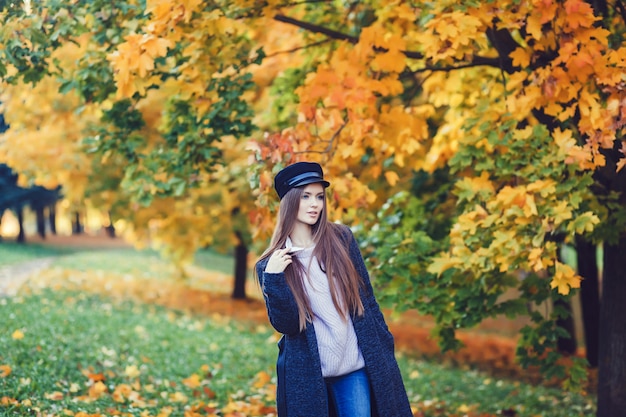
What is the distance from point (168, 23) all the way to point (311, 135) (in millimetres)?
1345

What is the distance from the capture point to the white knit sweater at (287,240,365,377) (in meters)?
3.29

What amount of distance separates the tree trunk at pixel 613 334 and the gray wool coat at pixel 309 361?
3.21 m

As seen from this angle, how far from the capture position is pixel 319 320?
3.34 meters

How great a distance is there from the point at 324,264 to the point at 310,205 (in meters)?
0.31

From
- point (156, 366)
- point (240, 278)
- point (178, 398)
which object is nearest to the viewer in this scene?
point (178, 398)

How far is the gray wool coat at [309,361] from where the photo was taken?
323 centimetres

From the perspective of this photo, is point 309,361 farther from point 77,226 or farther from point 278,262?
point 77,226

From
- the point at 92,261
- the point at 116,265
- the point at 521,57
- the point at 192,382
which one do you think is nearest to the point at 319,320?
the point at 521,57

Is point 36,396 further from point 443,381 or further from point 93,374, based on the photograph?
point 443,381

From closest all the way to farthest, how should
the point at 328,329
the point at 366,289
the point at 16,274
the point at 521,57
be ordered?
the point at 328,329 < the point at 366,289 < the point at 521,57 < the point at 16,274

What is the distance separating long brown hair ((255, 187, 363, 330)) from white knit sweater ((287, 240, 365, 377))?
3cm

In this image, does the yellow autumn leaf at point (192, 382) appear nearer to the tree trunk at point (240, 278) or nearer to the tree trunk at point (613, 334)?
the tree trunk at point (613, 334)

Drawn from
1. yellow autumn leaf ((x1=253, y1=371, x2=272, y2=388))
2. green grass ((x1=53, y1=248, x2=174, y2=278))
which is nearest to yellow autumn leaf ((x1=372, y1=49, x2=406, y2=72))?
yellow autumn leaf ((x1=253, y1=371, x2=272, y2=388))

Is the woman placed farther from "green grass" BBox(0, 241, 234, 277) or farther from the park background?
"green grass" BBox(0, 241, 234, 277)
